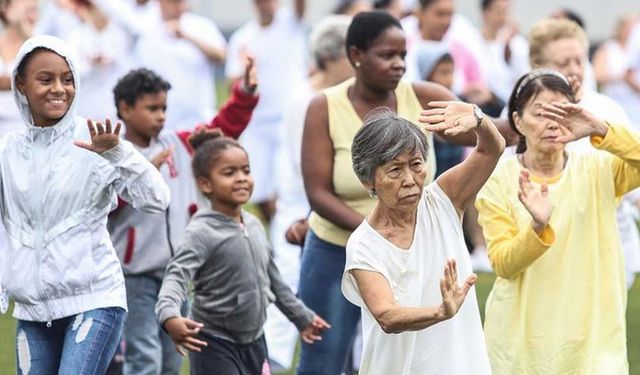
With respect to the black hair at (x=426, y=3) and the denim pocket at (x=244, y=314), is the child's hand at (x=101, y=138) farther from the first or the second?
the black hair at (x=426, y=3)

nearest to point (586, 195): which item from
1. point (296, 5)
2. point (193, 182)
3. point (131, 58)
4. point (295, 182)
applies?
point (193, 182)

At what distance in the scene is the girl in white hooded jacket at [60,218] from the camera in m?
6.88

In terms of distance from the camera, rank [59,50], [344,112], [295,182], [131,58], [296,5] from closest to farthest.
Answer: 1. [59,50]
2. [344,112]
3. [295,182]
4. [131,58]
5. [296,5]

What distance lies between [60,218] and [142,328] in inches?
61.6

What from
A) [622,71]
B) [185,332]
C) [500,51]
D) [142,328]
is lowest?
[142,328]

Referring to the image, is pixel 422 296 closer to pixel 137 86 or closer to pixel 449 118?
pixel 449 118

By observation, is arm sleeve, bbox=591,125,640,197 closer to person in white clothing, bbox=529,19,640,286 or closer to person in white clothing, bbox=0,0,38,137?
person in white clothing, bbox=529,19,640,286

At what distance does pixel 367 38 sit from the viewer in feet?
26.5

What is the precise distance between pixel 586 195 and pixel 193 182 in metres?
2.30

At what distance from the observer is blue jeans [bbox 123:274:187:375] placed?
831 cm

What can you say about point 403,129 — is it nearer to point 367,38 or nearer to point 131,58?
point 367,38

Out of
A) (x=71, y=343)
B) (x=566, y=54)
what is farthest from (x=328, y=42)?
(x=71, y=343)

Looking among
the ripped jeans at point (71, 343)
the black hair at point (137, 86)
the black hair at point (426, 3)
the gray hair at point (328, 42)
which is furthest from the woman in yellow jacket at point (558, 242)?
the black hair at point (426, 3)

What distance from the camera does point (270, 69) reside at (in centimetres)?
1565
